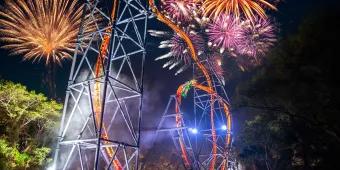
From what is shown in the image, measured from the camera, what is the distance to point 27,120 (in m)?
19.8

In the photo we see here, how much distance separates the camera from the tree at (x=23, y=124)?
683 inches

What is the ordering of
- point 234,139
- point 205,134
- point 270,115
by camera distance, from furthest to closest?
point 234,139 → point 205,134 → point 270,115

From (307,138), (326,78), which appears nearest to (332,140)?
(307,138)

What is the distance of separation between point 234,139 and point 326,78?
18024 millimetres

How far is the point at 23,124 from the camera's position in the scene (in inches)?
744

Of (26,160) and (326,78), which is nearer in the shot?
(326,78)

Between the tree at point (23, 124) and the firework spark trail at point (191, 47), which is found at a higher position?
the firework spark trail at point (191, 47)

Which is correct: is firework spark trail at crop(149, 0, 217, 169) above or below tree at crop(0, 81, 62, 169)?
above

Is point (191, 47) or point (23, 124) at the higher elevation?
point (191, 47)

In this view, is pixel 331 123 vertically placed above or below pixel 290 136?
above

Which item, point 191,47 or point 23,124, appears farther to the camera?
point 191,47

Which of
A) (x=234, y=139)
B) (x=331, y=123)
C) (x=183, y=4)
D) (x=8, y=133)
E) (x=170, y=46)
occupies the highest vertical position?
(x=183, y=4)

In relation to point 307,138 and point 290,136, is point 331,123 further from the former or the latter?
point 290,136

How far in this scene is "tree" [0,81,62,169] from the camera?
1736 cm
